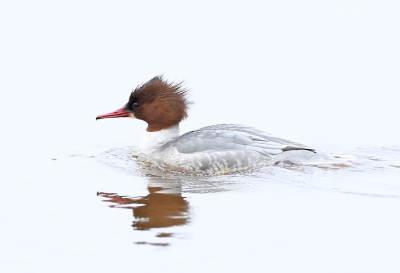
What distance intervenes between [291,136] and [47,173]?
14.2 ft

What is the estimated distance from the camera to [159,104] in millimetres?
9062

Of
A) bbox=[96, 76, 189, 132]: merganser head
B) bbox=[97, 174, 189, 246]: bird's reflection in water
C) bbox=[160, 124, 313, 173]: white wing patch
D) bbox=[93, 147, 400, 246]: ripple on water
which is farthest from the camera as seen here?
bbox=[96, 76, 189, 132]: merganser head

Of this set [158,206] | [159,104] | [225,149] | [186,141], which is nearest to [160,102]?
[159,104]

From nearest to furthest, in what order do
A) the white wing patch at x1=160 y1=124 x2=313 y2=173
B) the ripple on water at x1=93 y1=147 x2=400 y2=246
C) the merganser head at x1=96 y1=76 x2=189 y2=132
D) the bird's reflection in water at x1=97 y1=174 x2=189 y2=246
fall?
the bird's reflection in water at x1=97 y1=174 x2=189 y2=246, the ripple on water at x1=93 y1=147 x2=400 y2=246, the white wing patch at x1=160 y1=124 x2=313 y2=173, the merganser head at x1=96 y1=76 x2=189 y2=132

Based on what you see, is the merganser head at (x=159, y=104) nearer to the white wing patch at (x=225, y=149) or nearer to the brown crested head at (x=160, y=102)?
the brown crested head at (x=160, y=102)

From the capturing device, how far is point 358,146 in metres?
10.1

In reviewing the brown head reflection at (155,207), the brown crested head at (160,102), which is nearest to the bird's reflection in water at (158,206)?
the brown head reflection at (155,207)

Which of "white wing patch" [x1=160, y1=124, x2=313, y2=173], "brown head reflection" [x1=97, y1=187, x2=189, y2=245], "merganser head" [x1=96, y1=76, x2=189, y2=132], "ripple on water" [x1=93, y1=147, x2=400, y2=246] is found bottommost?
"brown head reflection" [x1=97, y1=187, x2=189, y2=245]

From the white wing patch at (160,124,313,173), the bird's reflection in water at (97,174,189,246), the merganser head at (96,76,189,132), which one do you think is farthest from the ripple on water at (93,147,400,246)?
the merganser head at (96,76,189,132)

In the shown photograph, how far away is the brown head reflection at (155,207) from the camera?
5.87 metres

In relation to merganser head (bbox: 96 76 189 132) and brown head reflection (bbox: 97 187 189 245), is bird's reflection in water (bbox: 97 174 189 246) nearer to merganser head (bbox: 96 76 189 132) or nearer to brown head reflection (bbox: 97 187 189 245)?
brown head reflection (bbox: 97 187 189 245)

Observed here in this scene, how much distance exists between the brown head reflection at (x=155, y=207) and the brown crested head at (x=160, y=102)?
1.89 metres

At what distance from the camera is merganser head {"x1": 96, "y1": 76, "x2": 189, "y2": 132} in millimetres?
9062

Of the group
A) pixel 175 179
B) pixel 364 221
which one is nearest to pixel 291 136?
pixel 175 179
